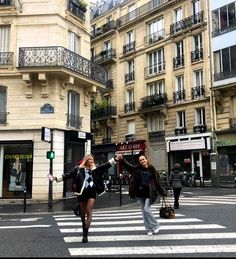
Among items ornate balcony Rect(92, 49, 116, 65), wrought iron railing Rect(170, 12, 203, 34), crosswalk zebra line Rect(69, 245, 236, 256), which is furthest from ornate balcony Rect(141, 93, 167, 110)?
crosswalk zebra line Rect(69, 245, 236, 256)

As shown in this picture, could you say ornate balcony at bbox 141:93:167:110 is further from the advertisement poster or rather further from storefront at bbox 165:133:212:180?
the advertisement poster

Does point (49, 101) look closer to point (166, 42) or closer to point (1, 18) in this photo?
point (1, 18)

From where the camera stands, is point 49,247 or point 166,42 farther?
point 166,42

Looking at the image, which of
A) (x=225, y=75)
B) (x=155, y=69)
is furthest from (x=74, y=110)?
(x=155, y=69)

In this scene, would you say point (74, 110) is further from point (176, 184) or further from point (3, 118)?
point (176, 184)

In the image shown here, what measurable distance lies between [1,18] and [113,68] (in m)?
21.3

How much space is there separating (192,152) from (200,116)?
291 cm

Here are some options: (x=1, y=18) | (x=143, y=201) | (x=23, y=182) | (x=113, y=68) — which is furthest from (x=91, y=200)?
(x=113, y=68)

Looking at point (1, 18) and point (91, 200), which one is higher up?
point (1, 18)

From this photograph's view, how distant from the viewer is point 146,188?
8.62 metres

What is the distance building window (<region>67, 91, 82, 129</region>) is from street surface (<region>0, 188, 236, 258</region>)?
32.2 ft

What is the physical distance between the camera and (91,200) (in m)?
8.19

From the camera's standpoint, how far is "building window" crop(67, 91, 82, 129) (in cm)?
2133

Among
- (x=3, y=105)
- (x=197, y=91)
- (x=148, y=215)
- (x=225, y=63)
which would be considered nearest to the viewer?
(x=148, y=215)
